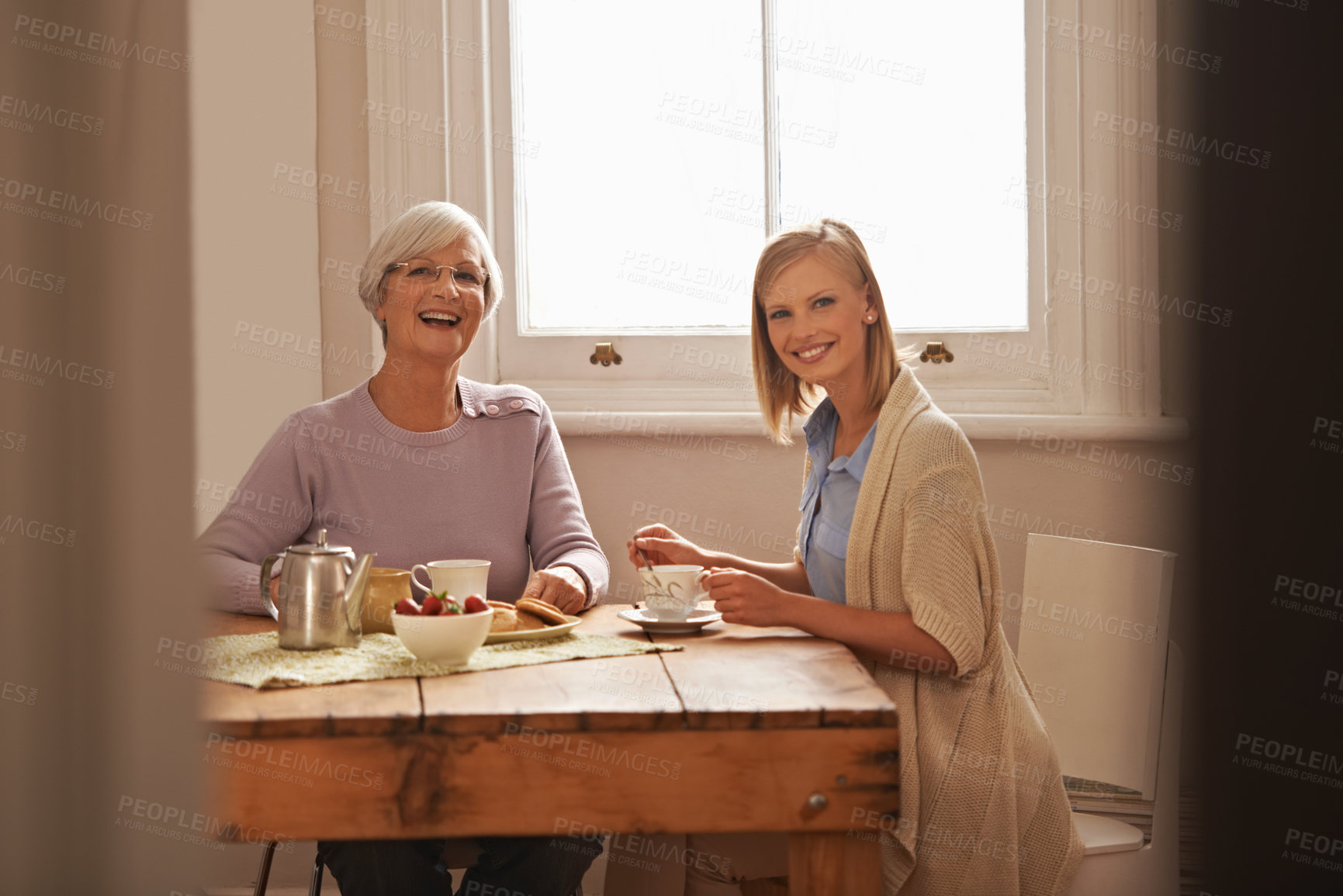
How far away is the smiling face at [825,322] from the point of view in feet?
5.34

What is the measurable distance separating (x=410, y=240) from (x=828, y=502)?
86 centimetres

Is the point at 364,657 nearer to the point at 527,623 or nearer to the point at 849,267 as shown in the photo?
the point at 527,623

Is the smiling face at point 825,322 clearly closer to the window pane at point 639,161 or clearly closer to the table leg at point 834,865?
the window pane at point 639,161

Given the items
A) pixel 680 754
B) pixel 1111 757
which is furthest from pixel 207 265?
pixel 1111 757

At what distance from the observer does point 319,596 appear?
1.28m

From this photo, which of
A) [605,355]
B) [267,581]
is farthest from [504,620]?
[605,355]

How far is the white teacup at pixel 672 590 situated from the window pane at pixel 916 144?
1070 millimetres

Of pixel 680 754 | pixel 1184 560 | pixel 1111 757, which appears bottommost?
pixel 1111 757

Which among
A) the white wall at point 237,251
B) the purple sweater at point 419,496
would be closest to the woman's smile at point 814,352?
the purple sweater at point 419,496

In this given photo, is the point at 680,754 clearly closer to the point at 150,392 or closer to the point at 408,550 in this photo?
the point at 150,392

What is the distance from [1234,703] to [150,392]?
510mm

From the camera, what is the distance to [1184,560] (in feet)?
1.68

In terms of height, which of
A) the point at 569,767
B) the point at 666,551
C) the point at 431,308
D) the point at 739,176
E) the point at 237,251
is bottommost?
the point at 569,767

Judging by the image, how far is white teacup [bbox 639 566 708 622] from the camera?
1.44 meters
